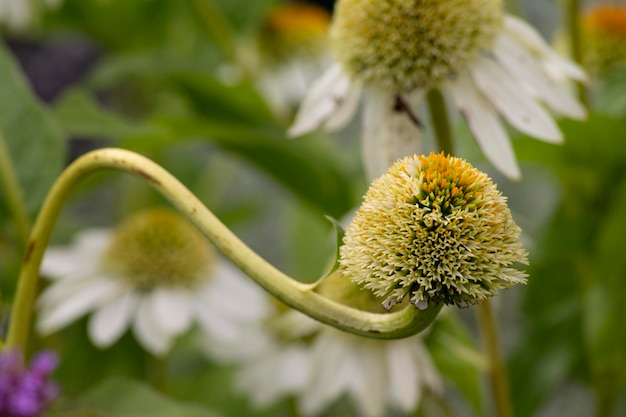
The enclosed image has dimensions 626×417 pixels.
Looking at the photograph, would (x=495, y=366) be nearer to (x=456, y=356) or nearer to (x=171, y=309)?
(x=456, y=356)

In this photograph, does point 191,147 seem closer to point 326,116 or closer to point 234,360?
point 234,360

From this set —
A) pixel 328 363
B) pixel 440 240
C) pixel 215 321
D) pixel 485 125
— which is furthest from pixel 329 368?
pixel 440 240

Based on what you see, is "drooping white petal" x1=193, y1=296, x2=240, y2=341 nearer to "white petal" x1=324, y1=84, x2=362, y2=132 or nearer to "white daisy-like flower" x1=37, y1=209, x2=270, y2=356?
"white daisy-like flower" x1=37, y1=209, x2=270, y2=356

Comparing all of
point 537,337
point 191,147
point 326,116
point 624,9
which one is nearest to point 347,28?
point 326,116

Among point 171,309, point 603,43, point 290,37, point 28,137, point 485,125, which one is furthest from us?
point 290,37

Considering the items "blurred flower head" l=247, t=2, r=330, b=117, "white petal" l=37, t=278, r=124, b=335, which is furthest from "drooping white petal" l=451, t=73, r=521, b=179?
"blurred flower head" l=247, t=2, r=330, b=117

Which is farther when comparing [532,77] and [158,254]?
[158,254]
